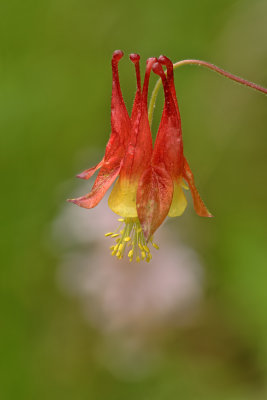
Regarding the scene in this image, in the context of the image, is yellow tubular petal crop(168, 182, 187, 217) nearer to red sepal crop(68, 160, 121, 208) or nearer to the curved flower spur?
the curved flower spur

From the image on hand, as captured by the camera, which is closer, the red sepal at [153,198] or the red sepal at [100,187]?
the red sepal at [153,198]

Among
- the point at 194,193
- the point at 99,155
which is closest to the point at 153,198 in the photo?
the point at 194,193

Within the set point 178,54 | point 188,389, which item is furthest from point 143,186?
point 178,54

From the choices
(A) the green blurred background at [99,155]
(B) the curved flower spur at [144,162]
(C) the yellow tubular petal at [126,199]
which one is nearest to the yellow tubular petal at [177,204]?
(B) the curved flower spur at [144,162]

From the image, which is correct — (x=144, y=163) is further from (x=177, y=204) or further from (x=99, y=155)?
(x=99, y=155)

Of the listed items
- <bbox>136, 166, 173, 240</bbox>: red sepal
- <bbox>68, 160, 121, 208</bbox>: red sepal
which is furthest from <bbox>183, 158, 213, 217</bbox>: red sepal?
<bbox>68, 160, 121, 208</bbox>: red sepal

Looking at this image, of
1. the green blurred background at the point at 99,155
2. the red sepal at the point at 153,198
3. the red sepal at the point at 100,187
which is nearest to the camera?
the red sepal at the point at 153,198

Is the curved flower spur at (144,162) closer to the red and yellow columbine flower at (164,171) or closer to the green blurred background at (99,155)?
the red and yellow columbine flower at (164,171)
